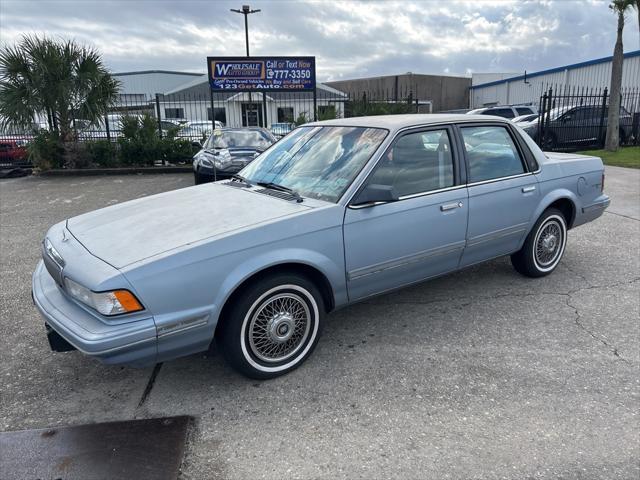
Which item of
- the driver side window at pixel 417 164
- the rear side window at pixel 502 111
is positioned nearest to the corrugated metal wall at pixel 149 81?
the rear side window at pixel 502 111

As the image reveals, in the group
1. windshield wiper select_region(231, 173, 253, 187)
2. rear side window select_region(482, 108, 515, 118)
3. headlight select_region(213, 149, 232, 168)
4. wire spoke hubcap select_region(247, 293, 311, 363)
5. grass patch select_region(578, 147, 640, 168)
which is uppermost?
rear side window select_region(482, 108, 515, 118)

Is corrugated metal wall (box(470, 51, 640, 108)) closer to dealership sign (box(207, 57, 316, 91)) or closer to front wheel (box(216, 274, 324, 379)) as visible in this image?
dealership sign (box(207, 57, 316, 91))

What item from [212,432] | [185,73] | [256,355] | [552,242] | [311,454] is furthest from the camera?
[185,73]

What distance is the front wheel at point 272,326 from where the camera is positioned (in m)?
2.90

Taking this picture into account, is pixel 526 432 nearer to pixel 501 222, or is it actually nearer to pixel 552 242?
pixel 501 222

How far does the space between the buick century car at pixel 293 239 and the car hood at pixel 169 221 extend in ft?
0.05

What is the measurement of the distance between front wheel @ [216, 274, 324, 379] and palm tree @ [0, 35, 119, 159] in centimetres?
1269

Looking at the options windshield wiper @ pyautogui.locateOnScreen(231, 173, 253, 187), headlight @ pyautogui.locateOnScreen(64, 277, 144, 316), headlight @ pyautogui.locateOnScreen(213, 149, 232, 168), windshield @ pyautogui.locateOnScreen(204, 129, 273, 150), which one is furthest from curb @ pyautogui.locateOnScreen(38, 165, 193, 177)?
headlight @ pyautogui.locateOnScreen(64, 277, 144, 316)

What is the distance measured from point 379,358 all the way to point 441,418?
0.73 m

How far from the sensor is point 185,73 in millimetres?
61781

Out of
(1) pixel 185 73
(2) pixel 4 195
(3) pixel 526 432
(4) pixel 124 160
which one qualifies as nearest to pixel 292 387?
(3) pixel 526 432

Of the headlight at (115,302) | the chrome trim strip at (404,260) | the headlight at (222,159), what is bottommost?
the chrome trim strip at (404,260)

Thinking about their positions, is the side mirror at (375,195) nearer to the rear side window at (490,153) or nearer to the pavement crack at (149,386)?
the rear side window at (490,153)

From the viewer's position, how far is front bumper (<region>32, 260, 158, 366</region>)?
2.50 m
